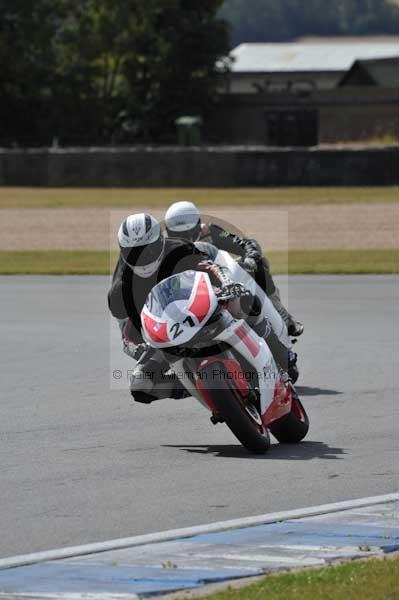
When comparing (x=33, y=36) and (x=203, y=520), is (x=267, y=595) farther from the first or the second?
(x=33, y=36)

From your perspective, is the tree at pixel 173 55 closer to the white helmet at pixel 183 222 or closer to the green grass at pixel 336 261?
the green grass at pixel 336 261

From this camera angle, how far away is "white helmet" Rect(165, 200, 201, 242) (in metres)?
9.95

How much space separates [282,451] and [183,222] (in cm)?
228

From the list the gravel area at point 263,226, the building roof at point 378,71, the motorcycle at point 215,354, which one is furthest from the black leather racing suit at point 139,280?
the building roof at point 378,71

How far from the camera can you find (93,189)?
36844 millimetres

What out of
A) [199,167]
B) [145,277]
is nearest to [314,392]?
[145,277]

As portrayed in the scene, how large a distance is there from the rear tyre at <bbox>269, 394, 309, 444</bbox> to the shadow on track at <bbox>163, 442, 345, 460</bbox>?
48 mm

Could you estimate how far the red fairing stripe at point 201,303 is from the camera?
7.70 metres

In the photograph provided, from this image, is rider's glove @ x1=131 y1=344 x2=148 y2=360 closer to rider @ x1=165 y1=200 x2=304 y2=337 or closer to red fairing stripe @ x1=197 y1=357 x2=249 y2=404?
red fairing stripe @ x1=197 y1=357 x2=249 y2=404

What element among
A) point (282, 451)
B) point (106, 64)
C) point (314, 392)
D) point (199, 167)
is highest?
point (282, 451)

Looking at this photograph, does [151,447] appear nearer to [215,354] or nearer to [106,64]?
[215,354]

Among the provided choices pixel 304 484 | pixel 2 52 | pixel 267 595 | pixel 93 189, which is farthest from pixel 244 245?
pixel 2 52

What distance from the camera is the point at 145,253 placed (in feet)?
28.5

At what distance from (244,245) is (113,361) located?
8.67ft
